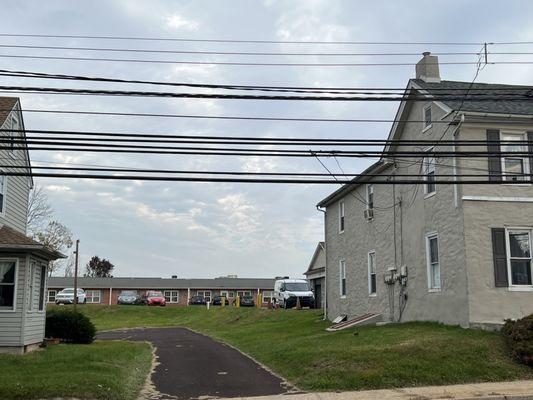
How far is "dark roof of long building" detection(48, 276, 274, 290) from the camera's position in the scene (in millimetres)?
71250

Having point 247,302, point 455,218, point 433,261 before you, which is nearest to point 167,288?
point 247,302

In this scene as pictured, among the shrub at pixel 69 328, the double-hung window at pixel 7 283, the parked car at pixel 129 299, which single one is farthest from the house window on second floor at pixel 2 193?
the parked car at pixel 129 299

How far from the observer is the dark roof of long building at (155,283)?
71250 millimetres

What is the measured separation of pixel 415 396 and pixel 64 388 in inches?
255

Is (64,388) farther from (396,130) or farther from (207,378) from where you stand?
(396,130)

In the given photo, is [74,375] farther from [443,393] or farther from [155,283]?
[155,283]

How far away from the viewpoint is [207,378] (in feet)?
46.7

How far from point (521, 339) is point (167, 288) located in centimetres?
6091

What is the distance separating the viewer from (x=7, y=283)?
19.1 m

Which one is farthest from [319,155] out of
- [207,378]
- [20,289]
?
[20,289]

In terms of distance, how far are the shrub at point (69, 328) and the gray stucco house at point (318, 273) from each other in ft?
67.0

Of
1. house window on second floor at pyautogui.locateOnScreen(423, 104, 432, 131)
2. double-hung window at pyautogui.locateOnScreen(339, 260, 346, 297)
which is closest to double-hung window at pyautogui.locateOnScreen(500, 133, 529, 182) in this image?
house window on second floor at pyautogui.locateOnScreen(423, 104, 432, 131)

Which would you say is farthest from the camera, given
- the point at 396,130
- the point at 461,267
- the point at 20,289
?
the point at 396,130

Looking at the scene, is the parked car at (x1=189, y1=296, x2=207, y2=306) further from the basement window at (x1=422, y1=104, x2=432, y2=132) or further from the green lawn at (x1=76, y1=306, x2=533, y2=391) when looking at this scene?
the basement window at (x1=422, y1=104, x2=432, y2=132)
